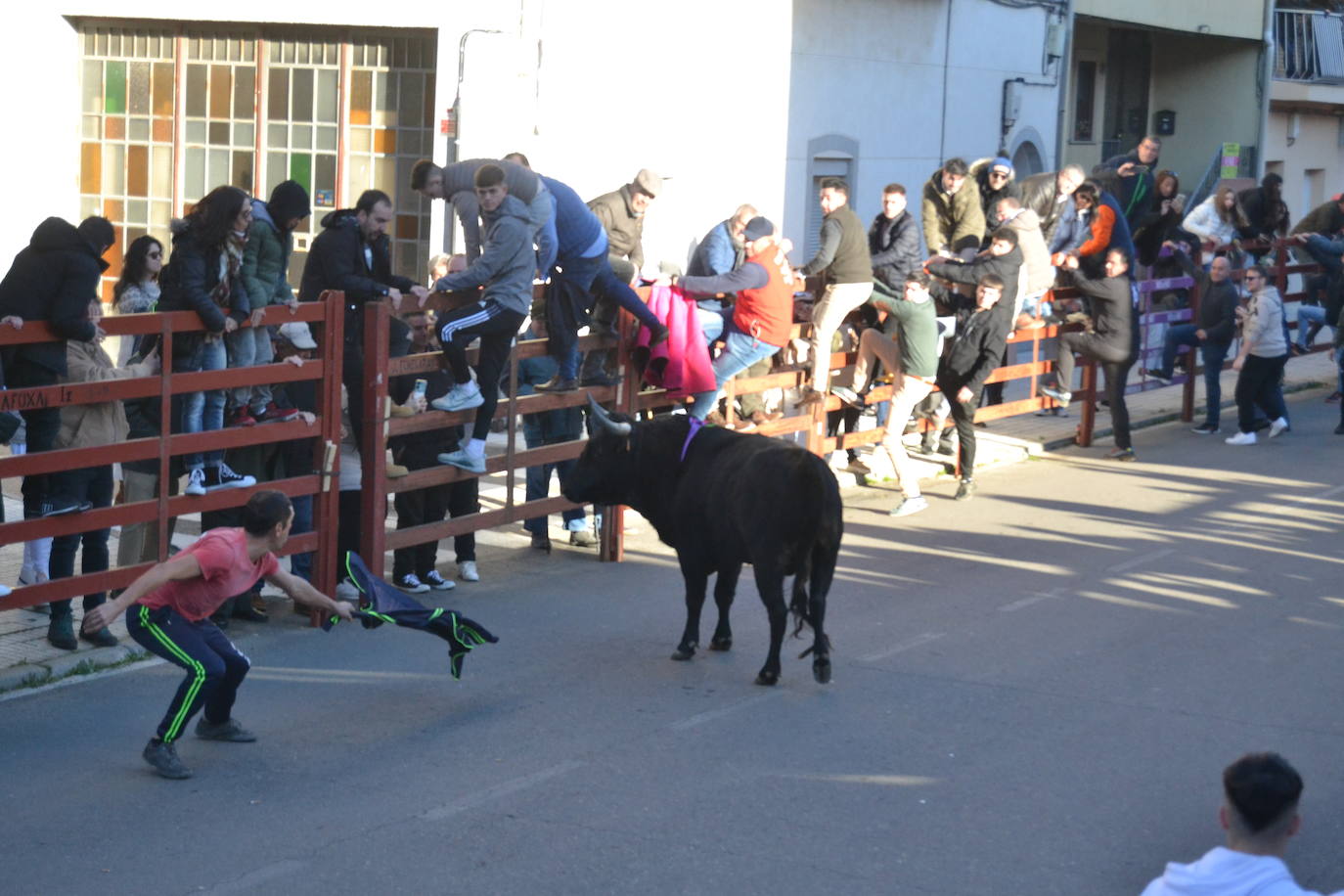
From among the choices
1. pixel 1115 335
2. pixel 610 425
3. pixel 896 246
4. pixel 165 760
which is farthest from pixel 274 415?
pixel 1115 335

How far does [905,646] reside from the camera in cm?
972

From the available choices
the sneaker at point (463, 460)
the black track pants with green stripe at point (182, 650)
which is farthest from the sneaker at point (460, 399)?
the black track pants with green stripe at point (182, 650)

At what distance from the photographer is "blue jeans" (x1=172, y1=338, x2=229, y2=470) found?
9297 millimetres

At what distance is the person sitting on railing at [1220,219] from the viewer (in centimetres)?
2022

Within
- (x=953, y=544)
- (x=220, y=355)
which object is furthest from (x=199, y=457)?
(x=953, y=544)

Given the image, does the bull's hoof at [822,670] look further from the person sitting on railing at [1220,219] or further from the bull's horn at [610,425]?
the person sitting on railing at [1220,219]

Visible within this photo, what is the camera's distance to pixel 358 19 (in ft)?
58.0

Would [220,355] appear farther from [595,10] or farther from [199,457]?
[595,10]

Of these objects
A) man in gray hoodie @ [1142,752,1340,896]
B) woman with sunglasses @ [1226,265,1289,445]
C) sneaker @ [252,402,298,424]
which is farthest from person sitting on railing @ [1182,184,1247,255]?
man in gray hoodie @ [1142,752,1340,896]

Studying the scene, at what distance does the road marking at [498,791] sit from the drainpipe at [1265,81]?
2512 cm

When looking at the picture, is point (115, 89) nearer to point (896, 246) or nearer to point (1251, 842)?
point (896, 246)

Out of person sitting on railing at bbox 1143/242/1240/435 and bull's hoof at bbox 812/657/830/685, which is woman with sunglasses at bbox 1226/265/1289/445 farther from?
bull's hoof at bbox 812/657/830/685

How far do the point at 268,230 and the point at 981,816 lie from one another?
517 centimetres

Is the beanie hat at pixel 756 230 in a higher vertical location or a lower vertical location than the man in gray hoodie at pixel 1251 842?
higher
